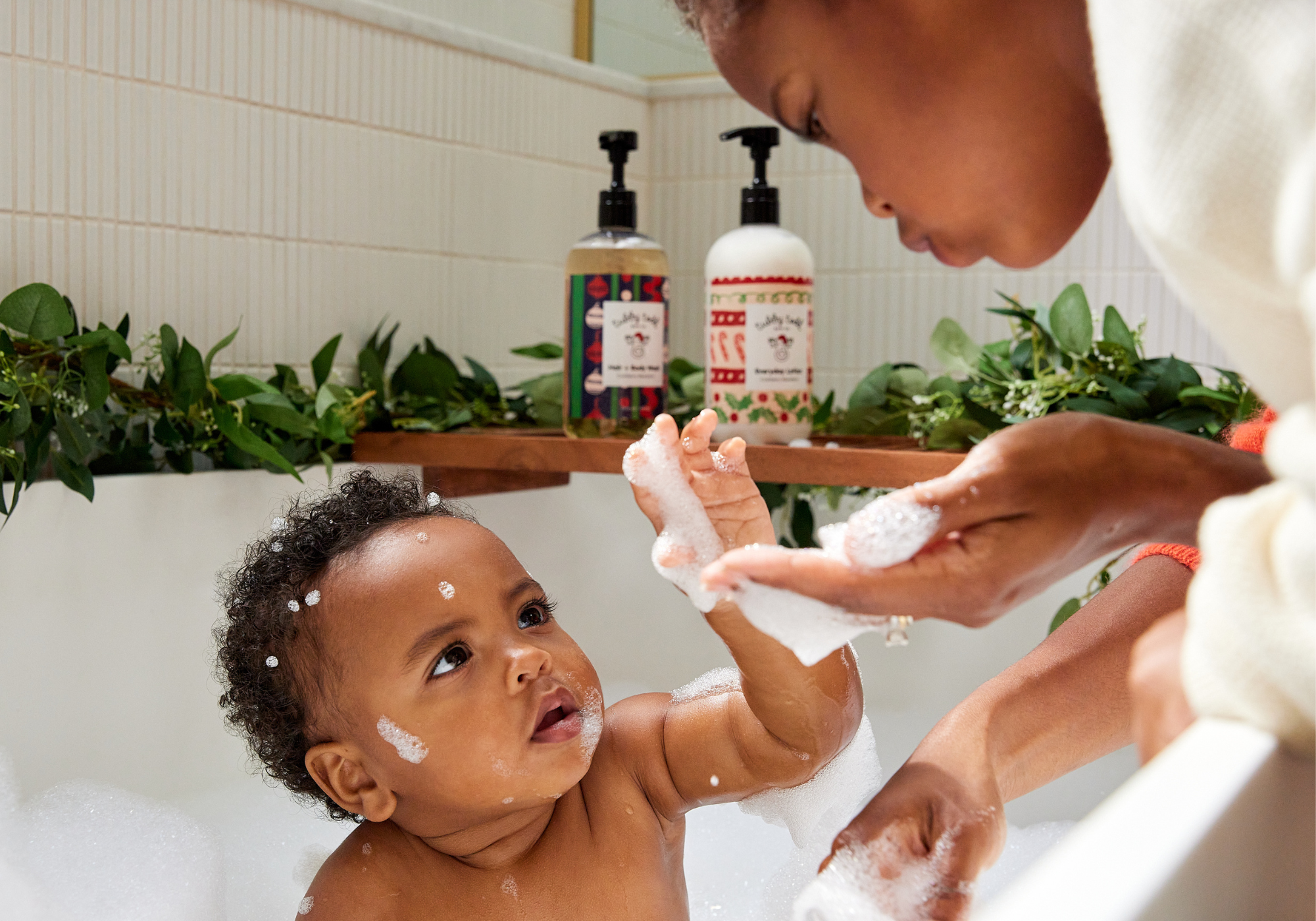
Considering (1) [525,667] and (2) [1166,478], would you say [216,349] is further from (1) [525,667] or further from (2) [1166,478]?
(2) [1166,478]

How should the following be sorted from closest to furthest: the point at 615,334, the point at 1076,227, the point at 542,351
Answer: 1. the point at 1076,227
2. the point at 615,334
3. the point at 542,351

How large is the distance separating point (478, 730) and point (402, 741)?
6cm

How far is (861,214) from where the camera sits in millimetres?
1746

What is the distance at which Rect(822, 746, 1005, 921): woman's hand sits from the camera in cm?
60

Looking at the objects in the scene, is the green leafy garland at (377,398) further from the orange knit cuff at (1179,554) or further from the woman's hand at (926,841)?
the woman's hand at (926,841)

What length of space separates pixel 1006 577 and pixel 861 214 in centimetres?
134

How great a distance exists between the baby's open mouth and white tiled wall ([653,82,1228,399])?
0.84m

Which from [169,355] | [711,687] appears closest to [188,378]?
[169,355]

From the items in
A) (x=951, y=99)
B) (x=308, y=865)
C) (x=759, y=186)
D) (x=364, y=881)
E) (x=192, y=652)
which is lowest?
(x=308, y=865)

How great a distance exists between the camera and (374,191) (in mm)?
1531

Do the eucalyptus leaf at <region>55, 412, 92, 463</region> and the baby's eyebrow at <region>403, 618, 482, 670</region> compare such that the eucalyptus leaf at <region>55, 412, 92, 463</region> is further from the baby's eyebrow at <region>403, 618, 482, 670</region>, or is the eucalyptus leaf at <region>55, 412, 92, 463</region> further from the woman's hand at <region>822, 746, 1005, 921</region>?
the woman's hand at <region>822, 746, 1005, 921</region>

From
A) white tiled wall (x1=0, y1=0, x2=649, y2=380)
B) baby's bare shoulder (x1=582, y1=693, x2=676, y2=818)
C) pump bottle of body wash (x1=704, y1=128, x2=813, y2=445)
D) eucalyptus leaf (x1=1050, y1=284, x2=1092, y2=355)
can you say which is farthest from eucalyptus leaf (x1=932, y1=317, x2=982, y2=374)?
baby's bare shoulder (x1=582, y1=693, x2=676, y2=818)

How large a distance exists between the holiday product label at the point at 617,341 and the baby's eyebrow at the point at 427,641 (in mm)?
490

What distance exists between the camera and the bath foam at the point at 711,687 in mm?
992
